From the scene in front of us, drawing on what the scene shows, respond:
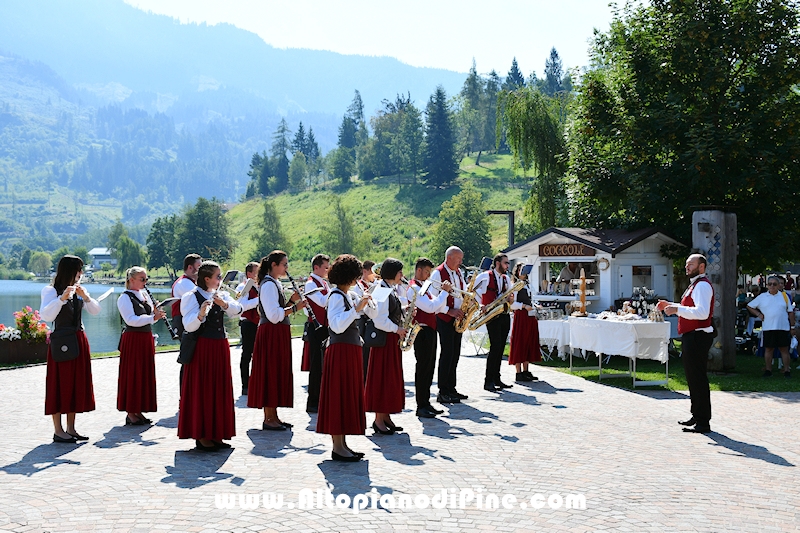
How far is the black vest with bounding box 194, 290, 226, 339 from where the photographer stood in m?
8.66

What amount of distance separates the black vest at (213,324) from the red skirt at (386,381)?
195 centimetres

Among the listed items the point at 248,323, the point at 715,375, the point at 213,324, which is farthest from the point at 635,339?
the point at 213,324

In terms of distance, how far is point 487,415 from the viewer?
11273 millimetres

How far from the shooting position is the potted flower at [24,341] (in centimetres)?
1803

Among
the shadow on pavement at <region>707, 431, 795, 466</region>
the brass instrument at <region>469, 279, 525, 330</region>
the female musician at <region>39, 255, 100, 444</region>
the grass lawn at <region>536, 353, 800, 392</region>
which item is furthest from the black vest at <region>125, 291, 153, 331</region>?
the grass lawn at <region>536, 353, 800, 392</region>

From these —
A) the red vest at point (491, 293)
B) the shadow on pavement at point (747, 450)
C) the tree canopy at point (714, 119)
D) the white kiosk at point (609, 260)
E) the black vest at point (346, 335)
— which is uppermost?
the tree canopy at point (714, 119)

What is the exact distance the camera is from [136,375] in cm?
1043

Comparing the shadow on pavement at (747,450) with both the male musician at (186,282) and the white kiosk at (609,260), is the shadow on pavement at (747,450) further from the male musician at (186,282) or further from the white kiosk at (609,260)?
the white kiosk at (609,260)

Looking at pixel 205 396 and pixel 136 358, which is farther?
pixel 136 358

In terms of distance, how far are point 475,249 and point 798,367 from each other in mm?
59225

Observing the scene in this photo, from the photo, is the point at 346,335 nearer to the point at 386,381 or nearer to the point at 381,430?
the point at 386,381

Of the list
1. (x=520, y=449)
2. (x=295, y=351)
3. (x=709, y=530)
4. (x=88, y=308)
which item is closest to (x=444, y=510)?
(x=709, y=530)

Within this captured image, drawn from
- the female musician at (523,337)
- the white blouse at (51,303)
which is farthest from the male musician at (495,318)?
the white blouse at (51,303)

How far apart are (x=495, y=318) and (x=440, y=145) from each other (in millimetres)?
96592
